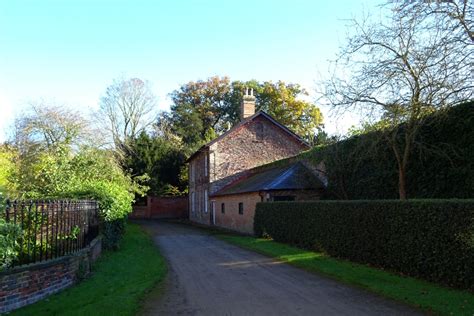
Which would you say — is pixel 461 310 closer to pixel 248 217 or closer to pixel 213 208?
pixel 248 217

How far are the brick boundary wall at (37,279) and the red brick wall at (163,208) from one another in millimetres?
39046

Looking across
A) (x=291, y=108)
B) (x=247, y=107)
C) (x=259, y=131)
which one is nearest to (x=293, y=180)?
(x=259, y=131)

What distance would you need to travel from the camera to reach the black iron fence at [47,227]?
28.3 ft

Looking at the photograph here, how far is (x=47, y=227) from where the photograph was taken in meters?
9.89

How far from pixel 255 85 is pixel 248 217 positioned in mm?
30111

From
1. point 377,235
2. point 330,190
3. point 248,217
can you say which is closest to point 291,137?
point 248,217

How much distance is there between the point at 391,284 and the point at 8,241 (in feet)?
24.7

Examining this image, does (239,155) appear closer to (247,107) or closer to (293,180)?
(247,107)

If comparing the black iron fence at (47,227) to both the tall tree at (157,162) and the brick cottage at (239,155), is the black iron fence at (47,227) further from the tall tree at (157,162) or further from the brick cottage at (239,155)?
the tall tree at (157,162)

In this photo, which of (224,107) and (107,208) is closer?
(107,208)

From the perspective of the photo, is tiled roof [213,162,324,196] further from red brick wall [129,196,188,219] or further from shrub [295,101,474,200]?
red brick wall [129,196,188,219]

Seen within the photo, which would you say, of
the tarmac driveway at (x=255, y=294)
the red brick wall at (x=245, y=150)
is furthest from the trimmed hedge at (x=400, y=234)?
the red brick wall at (x=245, y=150)

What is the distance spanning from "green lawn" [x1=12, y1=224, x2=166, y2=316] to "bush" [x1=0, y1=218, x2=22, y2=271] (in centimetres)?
88

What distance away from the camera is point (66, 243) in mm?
10484
